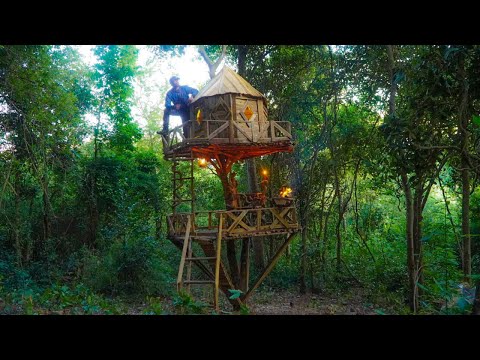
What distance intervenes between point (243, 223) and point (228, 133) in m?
2.43

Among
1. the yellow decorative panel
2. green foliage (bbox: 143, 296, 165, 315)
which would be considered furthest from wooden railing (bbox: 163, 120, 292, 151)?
green foliage (bbox: 143, 296, 165, 315)

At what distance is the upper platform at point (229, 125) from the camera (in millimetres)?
10016

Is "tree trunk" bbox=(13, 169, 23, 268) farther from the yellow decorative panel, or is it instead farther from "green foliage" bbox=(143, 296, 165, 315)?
"green foliage" bbox=(143, 296, 165, 315)

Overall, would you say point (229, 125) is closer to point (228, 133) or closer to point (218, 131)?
point (228, 133)

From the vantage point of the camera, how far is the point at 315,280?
1446 centimetres

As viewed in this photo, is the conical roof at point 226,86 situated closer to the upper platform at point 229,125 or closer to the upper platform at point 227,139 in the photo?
the upper platform at point 229,125

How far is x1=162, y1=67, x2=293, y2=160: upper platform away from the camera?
32.9 ft

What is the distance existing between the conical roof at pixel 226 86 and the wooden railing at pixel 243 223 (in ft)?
10.6

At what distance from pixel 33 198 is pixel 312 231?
1138 cm

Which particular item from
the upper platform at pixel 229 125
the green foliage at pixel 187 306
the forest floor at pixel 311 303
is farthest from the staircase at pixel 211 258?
the green foliage at pixel 187 306

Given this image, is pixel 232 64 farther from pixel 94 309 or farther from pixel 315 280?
pixel 94 309

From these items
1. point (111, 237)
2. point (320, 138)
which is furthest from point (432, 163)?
point (111, 237)
